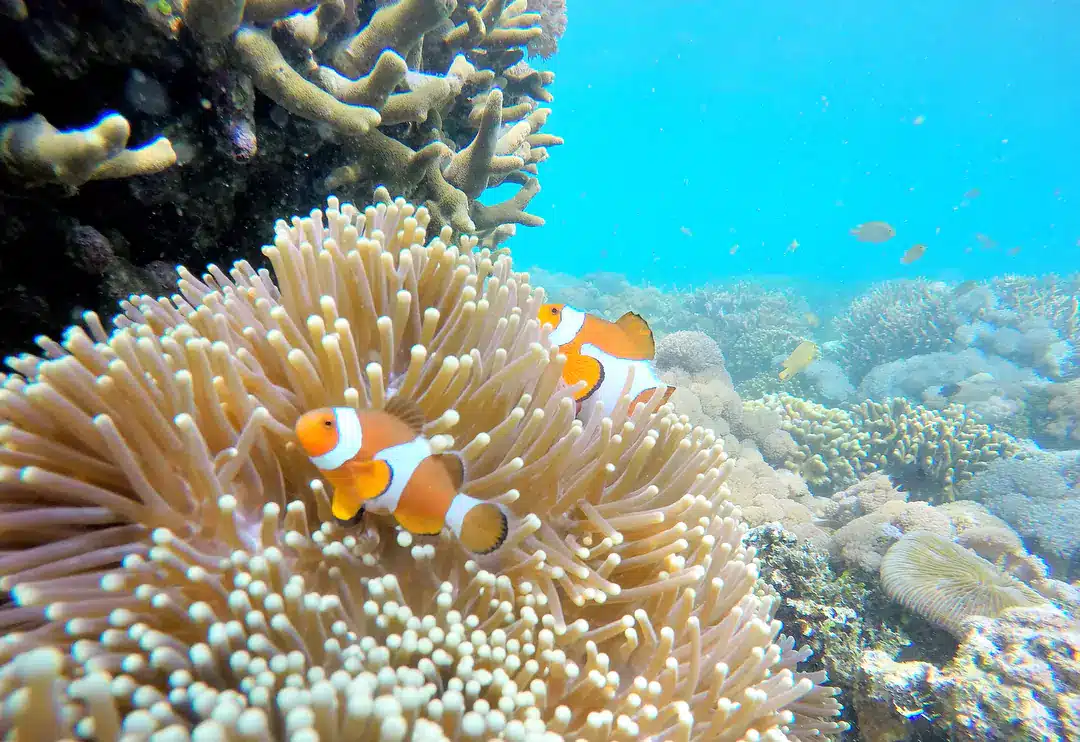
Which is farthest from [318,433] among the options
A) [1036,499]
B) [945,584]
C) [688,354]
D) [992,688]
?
[1036,499]

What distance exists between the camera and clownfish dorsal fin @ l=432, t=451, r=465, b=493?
1.47 metres

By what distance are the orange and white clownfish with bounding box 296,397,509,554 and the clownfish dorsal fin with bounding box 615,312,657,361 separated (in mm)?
1203

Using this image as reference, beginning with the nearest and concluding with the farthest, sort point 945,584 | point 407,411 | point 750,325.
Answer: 1. point 407,411
2. point 945,584
3. point 750,325

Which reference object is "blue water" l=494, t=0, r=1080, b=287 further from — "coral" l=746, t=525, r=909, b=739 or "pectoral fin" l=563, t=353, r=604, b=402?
"pectoral fin" l=563, t=353, r=604, b=402

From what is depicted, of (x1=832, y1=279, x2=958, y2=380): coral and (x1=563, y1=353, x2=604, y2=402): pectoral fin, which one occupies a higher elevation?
(x1=832, y1=279, x2=958, y2=380): coral

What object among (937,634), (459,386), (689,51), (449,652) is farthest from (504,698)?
(689,51)

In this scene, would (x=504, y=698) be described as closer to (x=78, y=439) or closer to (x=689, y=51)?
(x=78, y=439)

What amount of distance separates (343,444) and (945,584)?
4132 mm

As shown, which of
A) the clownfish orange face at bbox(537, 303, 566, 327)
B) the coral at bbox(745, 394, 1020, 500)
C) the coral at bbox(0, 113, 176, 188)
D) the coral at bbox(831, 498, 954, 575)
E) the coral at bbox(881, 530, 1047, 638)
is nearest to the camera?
the coral at bbox(0, 113, 176, 188)

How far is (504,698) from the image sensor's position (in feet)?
4.05

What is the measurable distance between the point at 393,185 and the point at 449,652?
277cm

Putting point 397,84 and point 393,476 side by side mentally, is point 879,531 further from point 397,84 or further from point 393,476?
point 397,84

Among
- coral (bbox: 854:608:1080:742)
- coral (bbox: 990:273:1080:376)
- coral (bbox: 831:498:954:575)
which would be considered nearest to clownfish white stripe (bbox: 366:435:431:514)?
coral (bbox: 854:608:1080:742)

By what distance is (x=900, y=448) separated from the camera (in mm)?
7824
